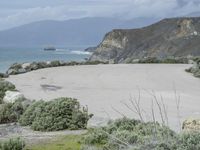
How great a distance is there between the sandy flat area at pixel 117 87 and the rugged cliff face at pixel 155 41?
40472 millimetres

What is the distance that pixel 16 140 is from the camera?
29.3 ft

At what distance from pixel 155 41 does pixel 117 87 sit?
2363 inches

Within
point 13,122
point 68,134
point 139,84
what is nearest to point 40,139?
point 68,134

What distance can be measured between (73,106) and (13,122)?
222 cm

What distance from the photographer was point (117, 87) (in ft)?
77.8

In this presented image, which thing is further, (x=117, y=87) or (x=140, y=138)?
(x=117, y=87)

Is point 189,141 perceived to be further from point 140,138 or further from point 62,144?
point 62,144

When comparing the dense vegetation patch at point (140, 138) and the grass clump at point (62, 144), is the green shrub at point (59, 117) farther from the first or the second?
the dense vegetation patch at point (140, 138)

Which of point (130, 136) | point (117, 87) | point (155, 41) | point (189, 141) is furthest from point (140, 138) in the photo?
point (155, 41)

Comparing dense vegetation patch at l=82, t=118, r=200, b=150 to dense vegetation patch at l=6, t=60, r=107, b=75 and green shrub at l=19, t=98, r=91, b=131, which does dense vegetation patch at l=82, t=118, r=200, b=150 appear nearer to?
green shrub at l=19, t=98, r=91, b=131

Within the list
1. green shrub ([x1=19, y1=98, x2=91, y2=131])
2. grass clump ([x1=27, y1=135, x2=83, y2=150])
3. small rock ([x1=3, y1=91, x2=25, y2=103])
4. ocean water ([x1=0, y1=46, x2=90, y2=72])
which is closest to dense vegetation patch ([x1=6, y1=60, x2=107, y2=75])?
small rock ([x1=3, y1=91, x2=25, y2=103])

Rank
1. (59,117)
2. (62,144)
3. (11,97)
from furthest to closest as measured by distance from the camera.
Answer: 1. (11,97)
2. (59,117)
3. (62,144)

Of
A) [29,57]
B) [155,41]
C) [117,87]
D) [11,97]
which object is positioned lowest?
[29,57]

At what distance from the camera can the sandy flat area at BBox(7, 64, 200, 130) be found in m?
16.6
